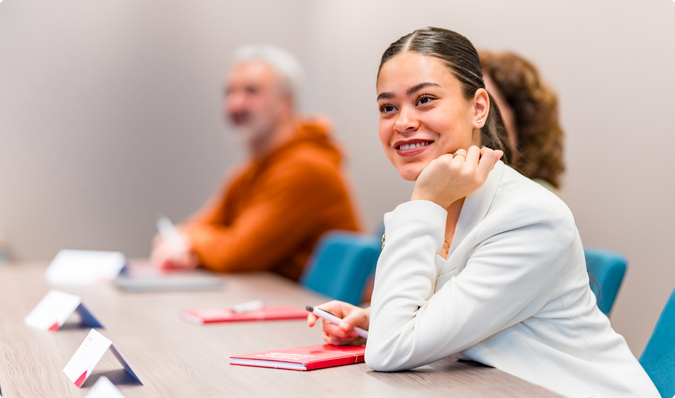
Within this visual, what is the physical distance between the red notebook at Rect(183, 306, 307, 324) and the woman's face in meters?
0.58

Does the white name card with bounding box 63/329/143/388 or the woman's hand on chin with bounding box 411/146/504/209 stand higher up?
the woman's hand on chin with bounding box 411/146/504/209

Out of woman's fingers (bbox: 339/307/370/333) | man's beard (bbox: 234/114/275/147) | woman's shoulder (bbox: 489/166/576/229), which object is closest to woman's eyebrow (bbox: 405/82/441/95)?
woman's shoulder (bbox: 489/166/576/229)

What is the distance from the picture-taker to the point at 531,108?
181 centimetres

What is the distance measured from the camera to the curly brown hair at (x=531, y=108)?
5.80 ft

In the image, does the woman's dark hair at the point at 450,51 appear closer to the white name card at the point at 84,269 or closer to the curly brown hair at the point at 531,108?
the curly brown hair at the point at 531,108

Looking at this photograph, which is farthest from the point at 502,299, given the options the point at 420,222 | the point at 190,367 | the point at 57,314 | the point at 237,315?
the point at 57,314

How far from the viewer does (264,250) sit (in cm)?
241

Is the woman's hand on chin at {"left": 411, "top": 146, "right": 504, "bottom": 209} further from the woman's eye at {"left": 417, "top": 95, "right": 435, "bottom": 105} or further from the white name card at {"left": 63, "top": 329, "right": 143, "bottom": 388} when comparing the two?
the white name card at {"left": 63, "top": 329, "right": 143, "bottom": 388}

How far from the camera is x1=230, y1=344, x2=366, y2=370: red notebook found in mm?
928

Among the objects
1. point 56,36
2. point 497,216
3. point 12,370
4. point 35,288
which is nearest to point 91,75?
point 56,36

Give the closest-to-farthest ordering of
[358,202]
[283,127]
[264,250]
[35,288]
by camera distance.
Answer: [35,288], [264,250], [283,127], [358,202]

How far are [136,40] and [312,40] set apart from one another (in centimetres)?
117

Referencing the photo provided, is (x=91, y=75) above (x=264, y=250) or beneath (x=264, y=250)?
above

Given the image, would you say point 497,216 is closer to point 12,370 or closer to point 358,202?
point 12,370
